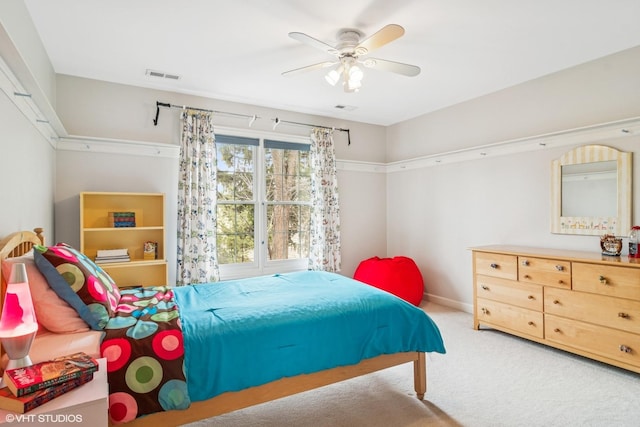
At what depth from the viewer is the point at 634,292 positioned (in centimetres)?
256

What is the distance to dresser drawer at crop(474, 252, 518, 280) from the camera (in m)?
3.35

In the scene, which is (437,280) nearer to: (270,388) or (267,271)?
(267,271)

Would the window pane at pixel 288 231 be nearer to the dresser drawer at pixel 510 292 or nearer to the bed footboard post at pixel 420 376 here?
the dresser drawer at pixel 510 292

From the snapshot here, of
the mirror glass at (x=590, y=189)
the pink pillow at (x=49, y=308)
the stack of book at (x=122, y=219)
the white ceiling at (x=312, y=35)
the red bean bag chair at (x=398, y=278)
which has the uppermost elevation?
the white ceiling at (x=312, y=35)

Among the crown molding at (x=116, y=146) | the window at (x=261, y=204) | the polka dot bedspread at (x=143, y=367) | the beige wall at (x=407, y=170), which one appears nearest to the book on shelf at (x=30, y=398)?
the polka dot bedspread at (x=143, y=367)

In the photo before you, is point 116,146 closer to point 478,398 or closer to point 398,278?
point 398,278

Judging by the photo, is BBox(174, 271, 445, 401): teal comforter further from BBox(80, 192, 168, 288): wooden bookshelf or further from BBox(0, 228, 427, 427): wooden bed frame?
BBox(80, 192, 168, 288): wooden bookshelf

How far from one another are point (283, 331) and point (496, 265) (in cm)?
252

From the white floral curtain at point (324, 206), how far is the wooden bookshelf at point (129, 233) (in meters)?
1.91

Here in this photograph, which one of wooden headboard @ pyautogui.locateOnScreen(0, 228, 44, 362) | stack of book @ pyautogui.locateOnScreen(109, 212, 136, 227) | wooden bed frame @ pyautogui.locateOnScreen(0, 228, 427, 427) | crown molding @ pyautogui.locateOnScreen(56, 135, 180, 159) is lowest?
wooden bed frame @ pyautogui.locateOnScreen(0, 228, 427, 427)

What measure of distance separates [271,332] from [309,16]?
2120 mm

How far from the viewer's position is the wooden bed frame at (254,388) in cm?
166

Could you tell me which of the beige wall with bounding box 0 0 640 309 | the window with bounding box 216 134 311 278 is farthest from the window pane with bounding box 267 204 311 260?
the beige wall with bounding box 0 0 640 309

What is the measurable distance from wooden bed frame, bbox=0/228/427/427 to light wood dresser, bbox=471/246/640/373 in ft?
4.89
